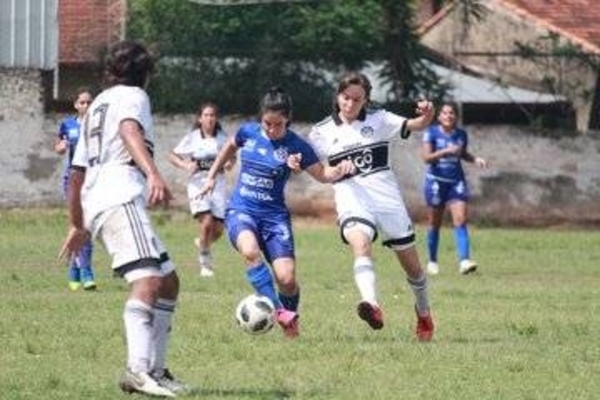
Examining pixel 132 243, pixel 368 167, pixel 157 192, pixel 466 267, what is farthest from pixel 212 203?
pixel 157 192

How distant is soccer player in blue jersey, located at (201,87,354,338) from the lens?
1384 centimetres

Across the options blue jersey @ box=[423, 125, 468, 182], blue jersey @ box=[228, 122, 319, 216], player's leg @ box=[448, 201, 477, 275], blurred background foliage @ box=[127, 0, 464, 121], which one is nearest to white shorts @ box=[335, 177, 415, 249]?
blue jersey @ box=[228, 122, 319, 216]

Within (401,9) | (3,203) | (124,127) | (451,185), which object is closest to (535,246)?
(451,185)

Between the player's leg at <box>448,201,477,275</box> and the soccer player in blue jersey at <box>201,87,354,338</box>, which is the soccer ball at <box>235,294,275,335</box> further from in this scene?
the player's leg at <box>448,201,477,275</box>

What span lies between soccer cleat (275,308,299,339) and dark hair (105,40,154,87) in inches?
143

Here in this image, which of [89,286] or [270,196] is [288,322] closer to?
[270,196]

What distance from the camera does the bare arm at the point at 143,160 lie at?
9.56 m

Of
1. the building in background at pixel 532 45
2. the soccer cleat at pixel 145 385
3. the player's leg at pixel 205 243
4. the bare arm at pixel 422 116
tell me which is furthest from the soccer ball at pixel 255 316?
the building in background at pixel 532 45

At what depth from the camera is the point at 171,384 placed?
9977mm

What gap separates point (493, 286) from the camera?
A: 2019 centimetres

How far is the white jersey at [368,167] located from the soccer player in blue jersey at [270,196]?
7.6 inches

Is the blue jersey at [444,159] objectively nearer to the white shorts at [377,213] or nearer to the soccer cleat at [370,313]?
the white shorts at [377,213]

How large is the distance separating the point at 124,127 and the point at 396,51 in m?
23.0

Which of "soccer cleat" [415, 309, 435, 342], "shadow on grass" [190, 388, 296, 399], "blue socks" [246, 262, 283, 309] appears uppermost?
"shadow on grass" [190, 388, 296, 399]
